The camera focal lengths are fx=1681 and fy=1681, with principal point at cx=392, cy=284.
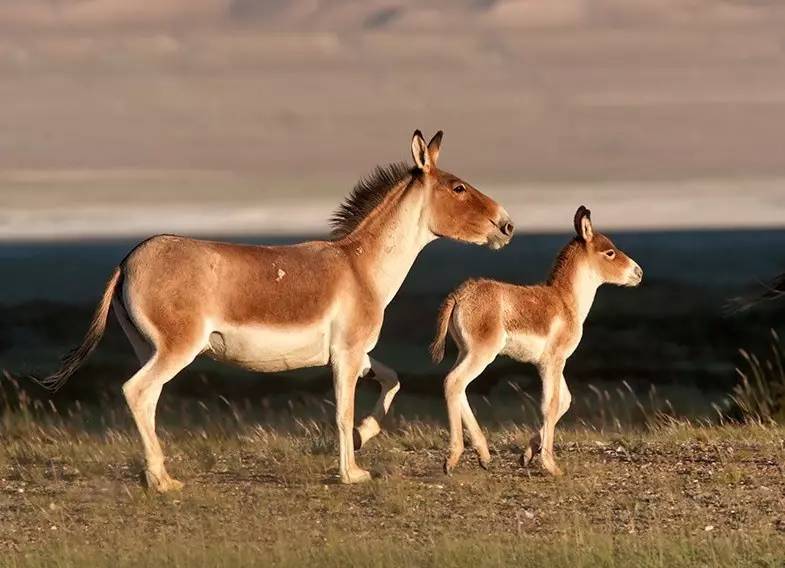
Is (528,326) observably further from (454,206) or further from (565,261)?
(454,206)

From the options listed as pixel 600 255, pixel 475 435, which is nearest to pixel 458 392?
pixel 475 435

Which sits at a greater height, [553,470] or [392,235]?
[392,235]

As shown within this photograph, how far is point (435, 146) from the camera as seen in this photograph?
15664 mm

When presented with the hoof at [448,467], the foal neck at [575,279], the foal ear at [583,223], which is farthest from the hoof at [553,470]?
the foal ear at [583,223]

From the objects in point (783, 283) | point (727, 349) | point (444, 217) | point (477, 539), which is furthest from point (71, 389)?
point (477, 539)

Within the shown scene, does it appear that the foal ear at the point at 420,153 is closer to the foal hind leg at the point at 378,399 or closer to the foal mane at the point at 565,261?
the foal mane at the point at 565,261

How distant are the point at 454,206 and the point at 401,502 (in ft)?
9.68

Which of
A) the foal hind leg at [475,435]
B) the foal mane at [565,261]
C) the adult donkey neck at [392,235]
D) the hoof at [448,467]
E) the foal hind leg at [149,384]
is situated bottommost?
the hoof at [448,467]

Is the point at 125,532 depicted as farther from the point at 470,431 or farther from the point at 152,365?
the point at 470,431

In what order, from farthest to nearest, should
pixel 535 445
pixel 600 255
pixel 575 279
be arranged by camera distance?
pixel 600 255 → pixel 575 279 → pixel 535 445

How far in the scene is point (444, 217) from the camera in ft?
51.5

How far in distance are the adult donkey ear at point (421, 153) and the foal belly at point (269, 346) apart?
1798 millimetres

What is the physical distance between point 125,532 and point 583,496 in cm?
407

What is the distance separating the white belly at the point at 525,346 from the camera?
1541cm
